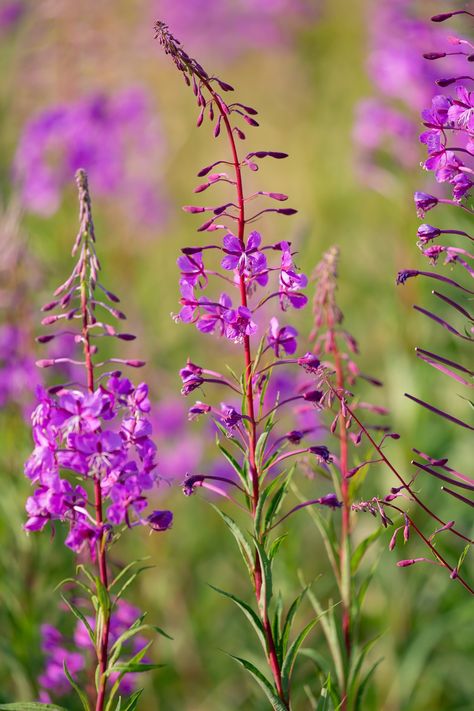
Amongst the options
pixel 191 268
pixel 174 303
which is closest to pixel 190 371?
pixel 191 268

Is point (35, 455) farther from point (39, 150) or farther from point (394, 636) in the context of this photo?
point (39, 150)

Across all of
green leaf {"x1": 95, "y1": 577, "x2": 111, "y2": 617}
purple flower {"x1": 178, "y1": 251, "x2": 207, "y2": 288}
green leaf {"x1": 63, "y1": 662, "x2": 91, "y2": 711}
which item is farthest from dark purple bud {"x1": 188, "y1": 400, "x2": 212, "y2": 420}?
green leaf {"x1": 63, "y1": 662, "x2": 91, "y2": 711}

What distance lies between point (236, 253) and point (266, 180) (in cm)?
684

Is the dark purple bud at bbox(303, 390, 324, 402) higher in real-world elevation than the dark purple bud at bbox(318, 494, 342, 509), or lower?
higher

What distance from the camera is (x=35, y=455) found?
1.65m

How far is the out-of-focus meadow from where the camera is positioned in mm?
3062

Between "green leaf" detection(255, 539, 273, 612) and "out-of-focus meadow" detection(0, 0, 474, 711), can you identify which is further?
"out-of-focus meadow" detection(0, 0, 474, 711)

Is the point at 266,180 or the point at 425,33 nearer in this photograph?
the point at 425,33

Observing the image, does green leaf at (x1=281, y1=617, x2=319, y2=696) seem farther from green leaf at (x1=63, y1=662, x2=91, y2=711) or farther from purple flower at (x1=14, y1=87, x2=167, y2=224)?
purple flower at (x1=14, y1=87, x2=167, y2=224)

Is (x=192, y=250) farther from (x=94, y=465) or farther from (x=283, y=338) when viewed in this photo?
(x=94, y=465)

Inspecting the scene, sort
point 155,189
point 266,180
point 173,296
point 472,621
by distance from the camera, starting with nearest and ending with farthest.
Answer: point 472,621 < point 155,189 < point 173,296 < point 266,180

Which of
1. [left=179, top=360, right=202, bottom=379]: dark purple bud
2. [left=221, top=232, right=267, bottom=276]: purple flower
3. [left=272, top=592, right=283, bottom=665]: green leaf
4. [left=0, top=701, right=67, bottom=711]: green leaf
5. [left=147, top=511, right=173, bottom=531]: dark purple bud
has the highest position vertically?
[left=221, top=232, right=267, bottom=276]: purple flower

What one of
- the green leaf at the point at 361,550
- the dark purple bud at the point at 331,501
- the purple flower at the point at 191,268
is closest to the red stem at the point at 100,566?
the purple flower at the point at 191,268

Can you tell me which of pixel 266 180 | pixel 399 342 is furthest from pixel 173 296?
pixel 399 342
